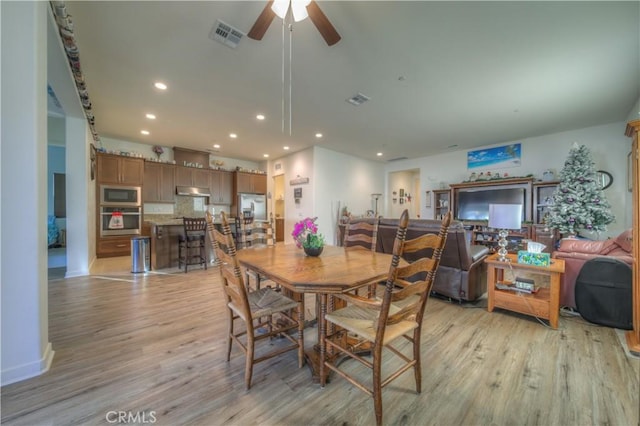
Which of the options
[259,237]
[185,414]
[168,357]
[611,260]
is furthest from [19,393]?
[611,260]

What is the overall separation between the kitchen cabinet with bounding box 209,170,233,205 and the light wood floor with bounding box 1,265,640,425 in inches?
205

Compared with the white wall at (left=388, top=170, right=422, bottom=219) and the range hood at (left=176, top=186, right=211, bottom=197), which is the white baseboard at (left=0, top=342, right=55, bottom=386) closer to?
the range hood at (left=176, top=186, right=211, bottom=197)

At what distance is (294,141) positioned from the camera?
620cm

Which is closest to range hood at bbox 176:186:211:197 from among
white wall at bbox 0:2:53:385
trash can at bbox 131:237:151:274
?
trash can at bbox 131:237:151:274

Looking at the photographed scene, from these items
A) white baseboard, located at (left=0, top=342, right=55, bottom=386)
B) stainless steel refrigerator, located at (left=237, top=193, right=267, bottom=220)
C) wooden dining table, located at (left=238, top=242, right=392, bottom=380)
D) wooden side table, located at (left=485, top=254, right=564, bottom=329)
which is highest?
stainless steel refrigerator, located at (left=237, top=193, right=267, bottom=220)

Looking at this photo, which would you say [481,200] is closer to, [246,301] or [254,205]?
[254,205]

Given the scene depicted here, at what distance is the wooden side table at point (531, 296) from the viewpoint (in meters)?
2.37

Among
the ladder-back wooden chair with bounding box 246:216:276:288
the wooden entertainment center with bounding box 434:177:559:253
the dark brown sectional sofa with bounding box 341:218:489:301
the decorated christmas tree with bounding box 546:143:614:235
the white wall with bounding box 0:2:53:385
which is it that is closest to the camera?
the white wall with bounding box 0:2:53:385

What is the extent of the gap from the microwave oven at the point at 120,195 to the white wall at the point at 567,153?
8261mm

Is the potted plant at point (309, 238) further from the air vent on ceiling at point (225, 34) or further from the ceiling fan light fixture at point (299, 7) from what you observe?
the air vent on ceiling at point (225, 34)

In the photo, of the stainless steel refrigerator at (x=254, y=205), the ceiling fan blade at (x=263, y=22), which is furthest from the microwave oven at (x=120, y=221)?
the ceiling fan blade at (x=263, y=22)

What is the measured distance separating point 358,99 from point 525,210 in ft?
→ 16.5

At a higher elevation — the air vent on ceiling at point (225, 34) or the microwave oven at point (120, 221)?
the air vent on ceiling at point (225, 34)

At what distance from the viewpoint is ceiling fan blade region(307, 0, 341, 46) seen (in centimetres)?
181
